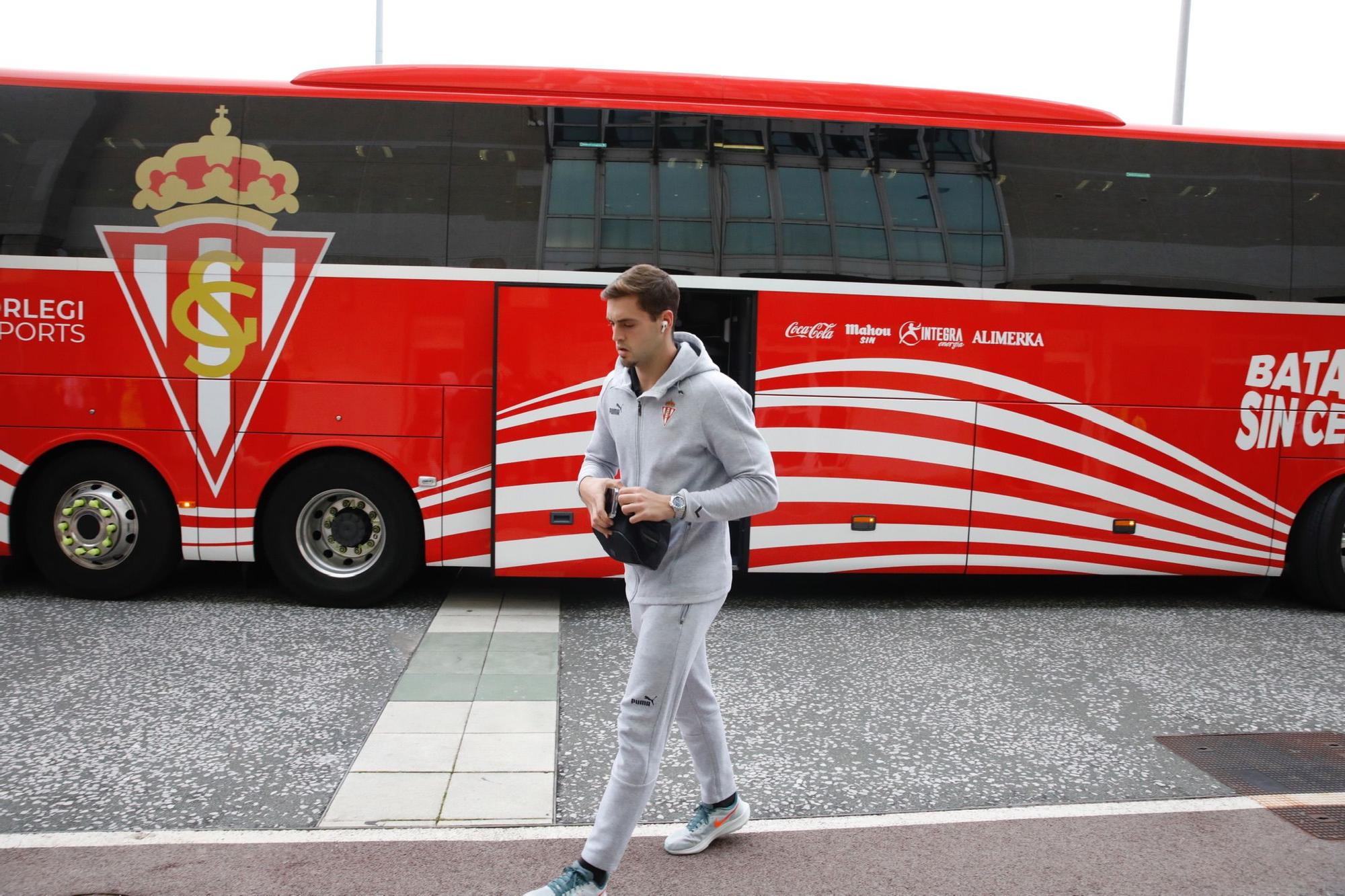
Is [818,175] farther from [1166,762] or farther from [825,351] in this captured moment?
[1166,762]

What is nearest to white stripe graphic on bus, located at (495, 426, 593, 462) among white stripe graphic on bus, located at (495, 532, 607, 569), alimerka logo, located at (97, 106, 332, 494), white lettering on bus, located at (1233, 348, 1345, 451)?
white stripe graphic on bus, located at (495, 532, 607, 569)

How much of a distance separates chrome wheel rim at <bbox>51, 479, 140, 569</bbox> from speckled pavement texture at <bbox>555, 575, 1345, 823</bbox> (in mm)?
3027

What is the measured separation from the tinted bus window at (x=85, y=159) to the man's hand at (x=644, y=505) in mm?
5016

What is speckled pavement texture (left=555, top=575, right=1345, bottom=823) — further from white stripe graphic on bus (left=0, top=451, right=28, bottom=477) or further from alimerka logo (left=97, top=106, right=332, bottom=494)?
white stripe graphic on bus (left=0, top=451, right=28, bottom=477)

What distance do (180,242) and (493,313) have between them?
210 centimetres

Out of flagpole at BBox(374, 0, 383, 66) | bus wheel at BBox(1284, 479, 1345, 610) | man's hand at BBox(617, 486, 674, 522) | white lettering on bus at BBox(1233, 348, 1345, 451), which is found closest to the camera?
man's hand at BBox(617, 486, 674, 522)

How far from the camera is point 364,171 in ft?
21.0

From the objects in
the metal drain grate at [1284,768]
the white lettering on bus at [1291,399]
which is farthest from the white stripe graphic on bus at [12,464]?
the white lettering on bus at [1291,399]

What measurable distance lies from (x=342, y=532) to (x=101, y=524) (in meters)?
1.59

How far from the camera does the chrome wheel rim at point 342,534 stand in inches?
262

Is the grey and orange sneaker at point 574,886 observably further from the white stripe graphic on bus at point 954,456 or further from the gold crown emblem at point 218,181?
the gold crown emblem at point 218,181

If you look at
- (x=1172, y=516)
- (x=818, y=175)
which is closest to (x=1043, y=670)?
(x=1172, y=516)

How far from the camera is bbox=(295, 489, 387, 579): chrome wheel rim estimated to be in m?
6.66

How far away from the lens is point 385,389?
255 inches
